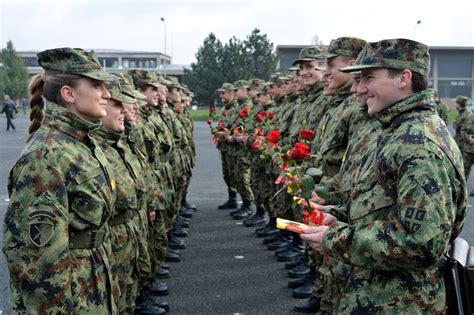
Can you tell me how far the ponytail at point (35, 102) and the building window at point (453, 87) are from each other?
72.1m

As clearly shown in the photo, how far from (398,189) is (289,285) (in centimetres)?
457

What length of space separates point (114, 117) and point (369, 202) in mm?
2333

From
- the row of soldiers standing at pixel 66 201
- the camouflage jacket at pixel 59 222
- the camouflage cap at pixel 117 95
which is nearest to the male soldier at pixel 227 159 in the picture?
the camouflage cap at pixel 117 95

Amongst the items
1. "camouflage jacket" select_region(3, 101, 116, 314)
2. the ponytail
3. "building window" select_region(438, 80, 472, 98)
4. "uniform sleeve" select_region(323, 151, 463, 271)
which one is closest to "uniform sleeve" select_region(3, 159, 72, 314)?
"camouflage jacket" select_region(3, 101, 116, 314)

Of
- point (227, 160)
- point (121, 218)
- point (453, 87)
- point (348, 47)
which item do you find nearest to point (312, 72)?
point (348, 47)

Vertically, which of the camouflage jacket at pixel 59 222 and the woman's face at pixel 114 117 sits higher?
the woman's face at pixel 114 117

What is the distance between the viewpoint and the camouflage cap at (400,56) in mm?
3105

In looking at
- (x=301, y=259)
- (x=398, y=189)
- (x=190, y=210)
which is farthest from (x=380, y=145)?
(x=190, y=210)

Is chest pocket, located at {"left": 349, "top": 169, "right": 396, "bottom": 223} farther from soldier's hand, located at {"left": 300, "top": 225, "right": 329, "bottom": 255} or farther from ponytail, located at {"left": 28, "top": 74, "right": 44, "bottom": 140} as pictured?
ponytail, located at {"left": 28, "top": 74, "right": 44, "bottom": 140}

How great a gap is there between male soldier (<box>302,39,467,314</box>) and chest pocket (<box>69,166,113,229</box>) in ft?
3.32

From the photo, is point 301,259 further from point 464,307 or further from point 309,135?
point 464,307

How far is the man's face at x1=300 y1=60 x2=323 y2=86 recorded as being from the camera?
728 cm

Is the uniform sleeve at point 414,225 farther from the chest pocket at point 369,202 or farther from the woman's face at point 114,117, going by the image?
the woman's face at point 114,117

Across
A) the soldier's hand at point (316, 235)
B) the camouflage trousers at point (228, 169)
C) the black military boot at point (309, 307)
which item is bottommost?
the black military boot at point (309, 307)
